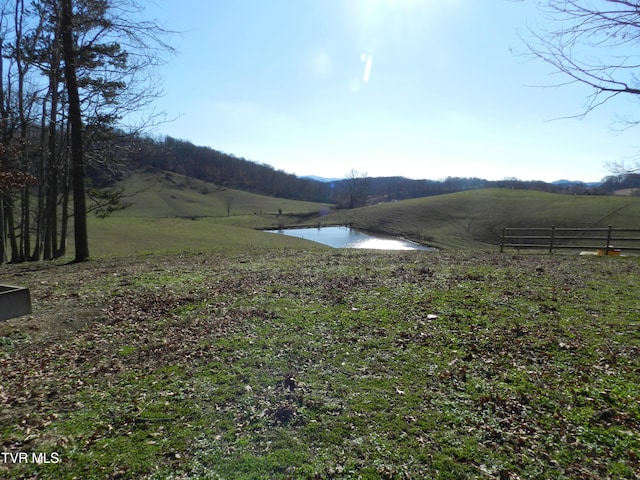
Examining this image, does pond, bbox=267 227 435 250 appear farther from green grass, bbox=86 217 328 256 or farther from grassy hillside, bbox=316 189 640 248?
green grass, bbox=86 217 328 256

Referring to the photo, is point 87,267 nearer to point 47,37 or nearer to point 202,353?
point 202,353

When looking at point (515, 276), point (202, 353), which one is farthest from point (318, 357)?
point (515, 276)

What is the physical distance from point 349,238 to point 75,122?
47.2m

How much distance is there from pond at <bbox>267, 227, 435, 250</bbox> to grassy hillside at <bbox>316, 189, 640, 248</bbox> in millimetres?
3494

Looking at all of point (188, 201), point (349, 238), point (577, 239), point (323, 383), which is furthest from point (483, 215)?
point (188, 201)

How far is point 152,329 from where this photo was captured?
6.96 metres

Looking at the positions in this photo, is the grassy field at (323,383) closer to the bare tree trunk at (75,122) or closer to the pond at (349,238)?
the bare tree trunk at (75,122)

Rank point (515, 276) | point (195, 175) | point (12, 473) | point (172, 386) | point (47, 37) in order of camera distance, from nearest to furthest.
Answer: point (12, 473) → point (172, 386) → point (515, 276) → point (47, 37) → point (195, 175)

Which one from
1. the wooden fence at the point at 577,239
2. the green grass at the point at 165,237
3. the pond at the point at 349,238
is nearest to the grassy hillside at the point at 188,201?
the pond at the point at 349,238

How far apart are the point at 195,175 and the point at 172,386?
550 ft

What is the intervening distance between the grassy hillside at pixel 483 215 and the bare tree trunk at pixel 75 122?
142 feet

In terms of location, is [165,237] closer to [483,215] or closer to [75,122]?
[75,122]

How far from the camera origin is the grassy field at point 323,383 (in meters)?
3.60

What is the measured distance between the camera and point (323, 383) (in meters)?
4.96
